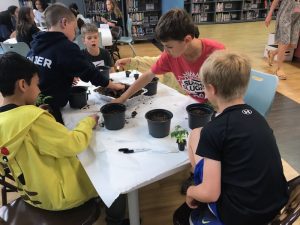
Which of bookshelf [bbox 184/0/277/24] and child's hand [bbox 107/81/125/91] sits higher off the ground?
bookshelf [bbox 184/0/277/24]

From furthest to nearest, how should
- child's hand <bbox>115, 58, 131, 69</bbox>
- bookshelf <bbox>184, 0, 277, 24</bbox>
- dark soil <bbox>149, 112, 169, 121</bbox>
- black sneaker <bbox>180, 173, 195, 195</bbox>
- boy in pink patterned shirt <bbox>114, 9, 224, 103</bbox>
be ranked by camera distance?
bookshelf <bbox>184, 0, 277, 24</bbox>, child's hand <bbox>115, 58, 131, 69</bbox>, black sneaker <bbox>180, 173, 195, 195</bbox>, boy in pink patterned shirt <bbox>114, 9, 224, 103</bbox>, dark soil <bbox>149, 112, 169, 121</bbox>

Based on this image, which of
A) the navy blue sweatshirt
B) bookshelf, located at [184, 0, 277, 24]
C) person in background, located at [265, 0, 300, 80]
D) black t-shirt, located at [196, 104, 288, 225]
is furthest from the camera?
bookshelf, located at [184, 0, 277, 24]

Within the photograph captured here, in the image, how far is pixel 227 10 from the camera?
26.1 ft

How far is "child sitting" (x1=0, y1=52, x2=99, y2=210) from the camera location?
97 centimetres

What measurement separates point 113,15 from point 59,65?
436 centimetres

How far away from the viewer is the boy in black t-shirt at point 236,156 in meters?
0.84

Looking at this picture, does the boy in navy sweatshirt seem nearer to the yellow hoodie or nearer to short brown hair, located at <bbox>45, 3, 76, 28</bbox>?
short brown hair, located at <bbox>45, 3, 76, 28</bbox>

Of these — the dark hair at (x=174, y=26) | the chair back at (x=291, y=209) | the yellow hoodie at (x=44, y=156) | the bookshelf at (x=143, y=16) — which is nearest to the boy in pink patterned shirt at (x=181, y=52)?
the dark hair at (x=174, y=26)

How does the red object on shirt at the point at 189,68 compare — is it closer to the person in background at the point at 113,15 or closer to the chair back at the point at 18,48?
the chair back at the point at 18,48

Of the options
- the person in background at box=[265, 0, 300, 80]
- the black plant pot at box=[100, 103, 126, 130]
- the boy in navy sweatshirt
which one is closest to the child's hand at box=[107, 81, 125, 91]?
the boy in navy sweatshirt

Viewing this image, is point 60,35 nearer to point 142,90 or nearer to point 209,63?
point 142,90

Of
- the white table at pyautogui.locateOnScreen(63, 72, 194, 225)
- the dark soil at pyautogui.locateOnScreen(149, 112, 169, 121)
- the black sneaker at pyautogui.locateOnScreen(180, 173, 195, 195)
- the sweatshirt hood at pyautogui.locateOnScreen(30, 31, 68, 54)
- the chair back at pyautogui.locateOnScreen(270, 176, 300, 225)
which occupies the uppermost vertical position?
the sweatshirt hood at pyautogui.locateOnScreen(30, 31, 68, 54)

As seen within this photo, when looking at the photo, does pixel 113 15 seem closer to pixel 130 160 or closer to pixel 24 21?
pixel 24 21

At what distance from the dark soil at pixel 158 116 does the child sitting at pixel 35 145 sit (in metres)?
0.28
